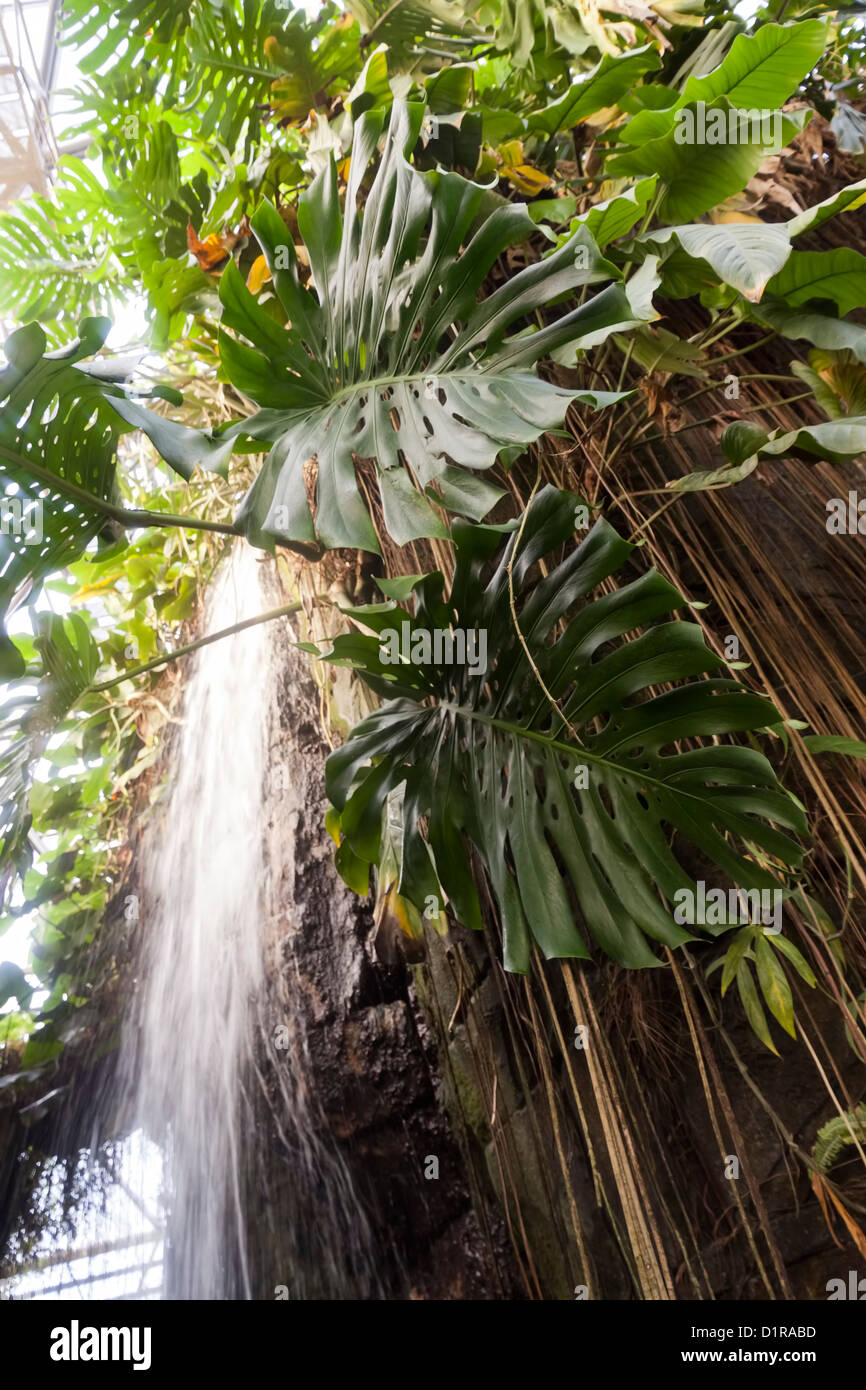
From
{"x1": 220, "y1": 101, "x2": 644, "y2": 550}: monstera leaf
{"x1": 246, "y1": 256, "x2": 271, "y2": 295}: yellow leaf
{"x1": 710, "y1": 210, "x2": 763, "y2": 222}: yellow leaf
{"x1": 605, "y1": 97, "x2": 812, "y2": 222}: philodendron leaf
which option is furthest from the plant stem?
{"x1": 710, "y1": 210, "x2": 763, "y2": 222}: yellow leaf

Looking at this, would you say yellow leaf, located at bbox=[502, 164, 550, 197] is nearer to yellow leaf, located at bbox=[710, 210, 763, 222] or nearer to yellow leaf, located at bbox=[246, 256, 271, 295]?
yellow leaf, located at bbox=[710, 210, 763, 222]

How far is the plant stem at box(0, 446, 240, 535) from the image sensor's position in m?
1.12

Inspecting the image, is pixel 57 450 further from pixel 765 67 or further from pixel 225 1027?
pixel 225 1027

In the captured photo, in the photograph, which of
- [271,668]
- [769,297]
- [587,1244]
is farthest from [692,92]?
[587,1244]

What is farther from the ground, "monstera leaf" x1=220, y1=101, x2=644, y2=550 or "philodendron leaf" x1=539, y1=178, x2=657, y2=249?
"philodendron leaf" x1=539, y1=178, x2=657, y2=249

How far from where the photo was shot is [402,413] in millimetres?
1102

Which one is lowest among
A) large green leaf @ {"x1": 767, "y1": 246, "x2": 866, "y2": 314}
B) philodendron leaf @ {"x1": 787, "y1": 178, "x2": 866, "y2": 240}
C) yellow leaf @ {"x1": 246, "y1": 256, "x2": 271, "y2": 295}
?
philodendron leaf @ {"x1": 787, "y1": 178, "x2": 866, "y2": 240}

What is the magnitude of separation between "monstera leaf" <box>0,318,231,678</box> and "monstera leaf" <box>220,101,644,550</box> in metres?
0.14

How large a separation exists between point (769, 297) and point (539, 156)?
2.69 ft

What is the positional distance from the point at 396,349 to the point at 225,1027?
151cm

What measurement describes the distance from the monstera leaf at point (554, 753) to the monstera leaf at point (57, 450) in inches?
15.5

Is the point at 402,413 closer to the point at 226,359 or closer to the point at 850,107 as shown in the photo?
the point at 226,359

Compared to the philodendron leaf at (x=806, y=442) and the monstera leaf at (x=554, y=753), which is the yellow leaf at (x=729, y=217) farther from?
the monstera leaf at (x=554, y=753)

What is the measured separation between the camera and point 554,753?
1.13 meters
